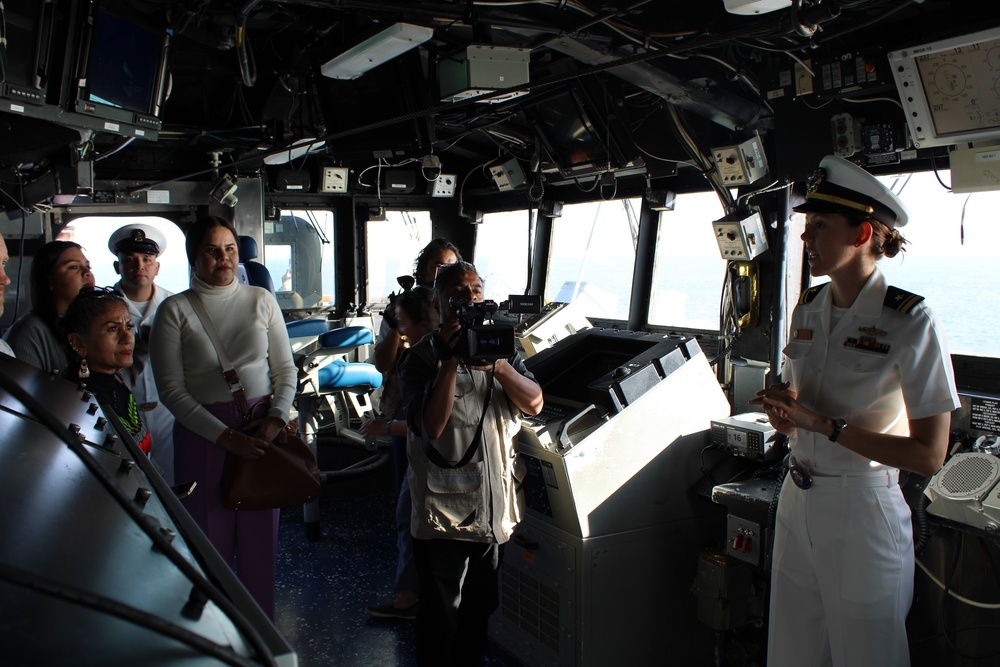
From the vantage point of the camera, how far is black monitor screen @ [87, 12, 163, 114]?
3057 mm

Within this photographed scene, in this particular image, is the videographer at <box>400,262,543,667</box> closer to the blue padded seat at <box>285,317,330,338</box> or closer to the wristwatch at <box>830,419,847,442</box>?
the wristwatch at <box>830,419,847,442</box>

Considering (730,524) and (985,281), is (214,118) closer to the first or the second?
(730,524)

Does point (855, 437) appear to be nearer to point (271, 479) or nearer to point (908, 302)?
point (908, 302)

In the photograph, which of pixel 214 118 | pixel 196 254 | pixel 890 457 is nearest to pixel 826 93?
pixel 890 457

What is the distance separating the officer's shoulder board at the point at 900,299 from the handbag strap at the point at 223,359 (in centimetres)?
199

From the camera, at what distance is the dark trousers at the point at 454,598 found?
2.39m

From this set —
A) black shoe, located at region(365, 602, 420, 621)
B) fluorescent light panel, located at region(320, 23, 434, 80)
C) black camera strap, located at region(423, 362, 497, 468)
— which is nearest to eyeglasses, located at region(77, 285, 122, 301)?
black camera strap, located at region(423, 362, 497, 468)

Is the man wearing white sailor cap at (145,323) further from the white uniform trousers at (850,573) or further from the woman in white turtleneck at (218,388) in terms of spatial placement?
the white uniform trousers at (850,573)

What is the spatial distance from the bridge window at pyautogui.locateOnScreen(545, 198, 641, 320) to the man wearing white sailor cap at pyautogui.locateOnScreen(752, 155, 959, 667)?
3.05 meters

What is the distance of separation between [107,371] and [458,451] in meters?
1.09

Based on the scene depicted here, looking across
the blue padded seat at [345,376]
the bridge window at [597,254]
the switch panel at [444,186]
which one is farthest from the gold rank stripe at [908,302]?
the switch panel at [444,186]

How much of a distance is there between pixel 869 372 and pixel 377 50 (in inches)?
84.4

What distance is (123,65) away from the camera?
10.5 feet

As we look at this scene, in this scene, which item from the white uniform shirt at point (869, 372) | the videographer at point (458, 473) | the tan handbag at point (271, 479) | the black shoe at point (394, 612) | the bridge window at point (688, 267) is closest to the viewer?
the white uniform shirt at point (869, 372)
